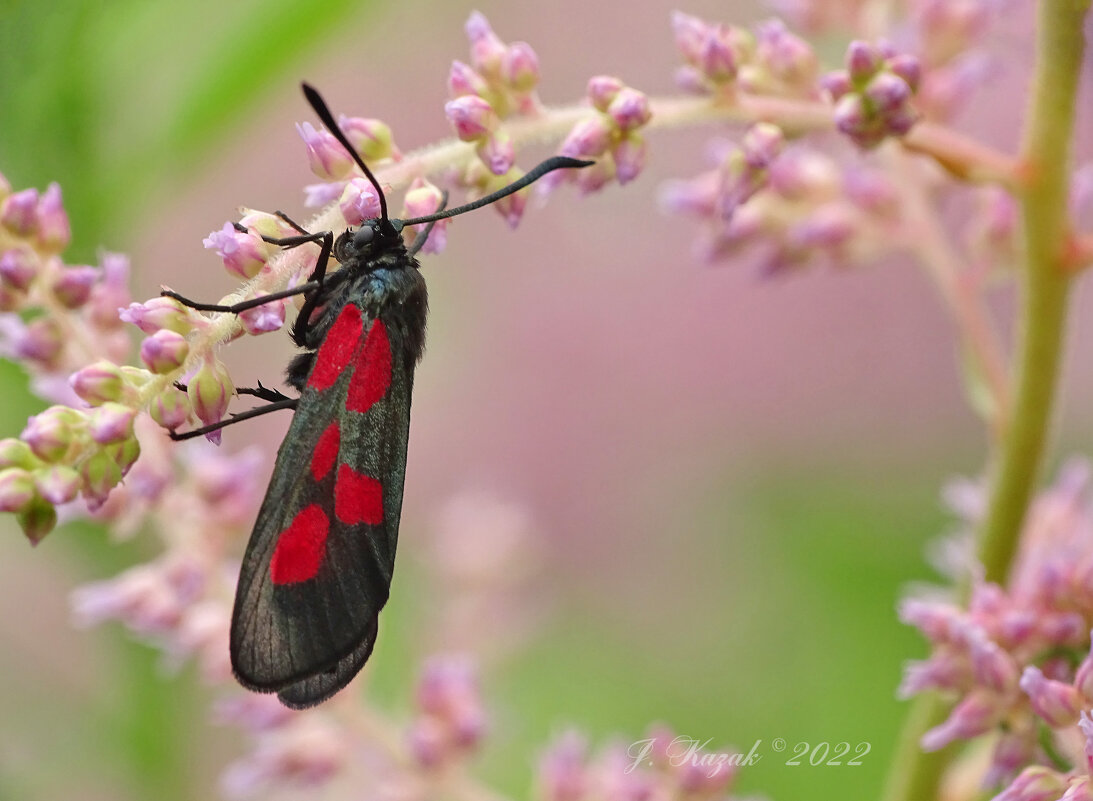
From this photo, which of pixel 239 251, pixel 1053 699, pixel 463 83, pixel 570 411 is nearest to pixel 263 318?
pixel 239 251

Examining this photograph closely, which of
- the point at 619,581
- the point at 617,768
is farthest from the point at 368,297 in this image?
the point at 619,581

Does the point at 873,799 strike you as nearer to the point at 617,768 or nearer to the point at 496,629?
the point at 496,629

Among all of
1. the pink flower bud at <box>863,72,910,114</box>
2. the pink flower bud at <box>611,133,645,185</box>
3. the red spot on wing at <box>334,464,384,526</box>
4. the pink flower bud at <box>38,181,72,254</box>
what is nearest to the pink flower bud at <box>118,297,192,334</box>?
the pink flower bud at <box>38,181,72,254</box>

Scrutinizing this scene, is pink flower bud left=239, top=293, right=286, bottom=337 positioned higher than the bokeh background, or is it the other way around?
pink flower bud left=239, top=293, right=286, bottom=337

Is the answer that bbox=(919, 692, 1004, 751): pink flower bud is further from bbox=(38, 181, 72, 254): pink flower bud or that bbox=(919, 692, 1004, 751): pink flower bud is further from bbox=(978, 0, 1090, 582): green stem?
bbox=(38, 181, 72, 254): pink flower bud

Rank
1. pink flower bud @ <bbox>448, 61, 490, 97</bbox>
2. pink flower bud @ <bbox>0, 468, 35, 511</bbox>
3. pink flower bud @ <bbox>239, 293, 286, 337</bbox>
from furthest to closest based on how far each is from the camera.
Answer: pink flower bud @ <bbox>448, 61, 490, 97</bbox> → pink flower bud @ <bbox>239, 293, 286, 337</bbox> → pink flower bud @ <bbox>0, 468, 35, 511</bbox>

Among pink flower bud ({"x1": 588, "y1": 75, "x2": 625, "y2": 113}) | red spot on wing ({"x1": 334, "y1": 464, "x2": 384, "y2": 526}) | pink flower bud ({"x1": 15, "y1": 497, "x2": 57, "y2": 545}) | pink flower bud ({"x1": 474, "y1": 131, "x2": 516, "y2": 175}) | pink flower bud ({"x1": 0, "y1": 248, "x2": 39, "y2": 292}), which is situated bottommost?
red spot on wing ({"x1": 334, "y1": 464, "x2": 384, "y2": 526})

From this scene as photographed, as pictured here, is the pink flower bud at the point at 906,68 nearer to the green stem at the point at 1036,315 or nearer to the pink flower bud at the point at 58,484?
the green stem at the point at 1036,315
